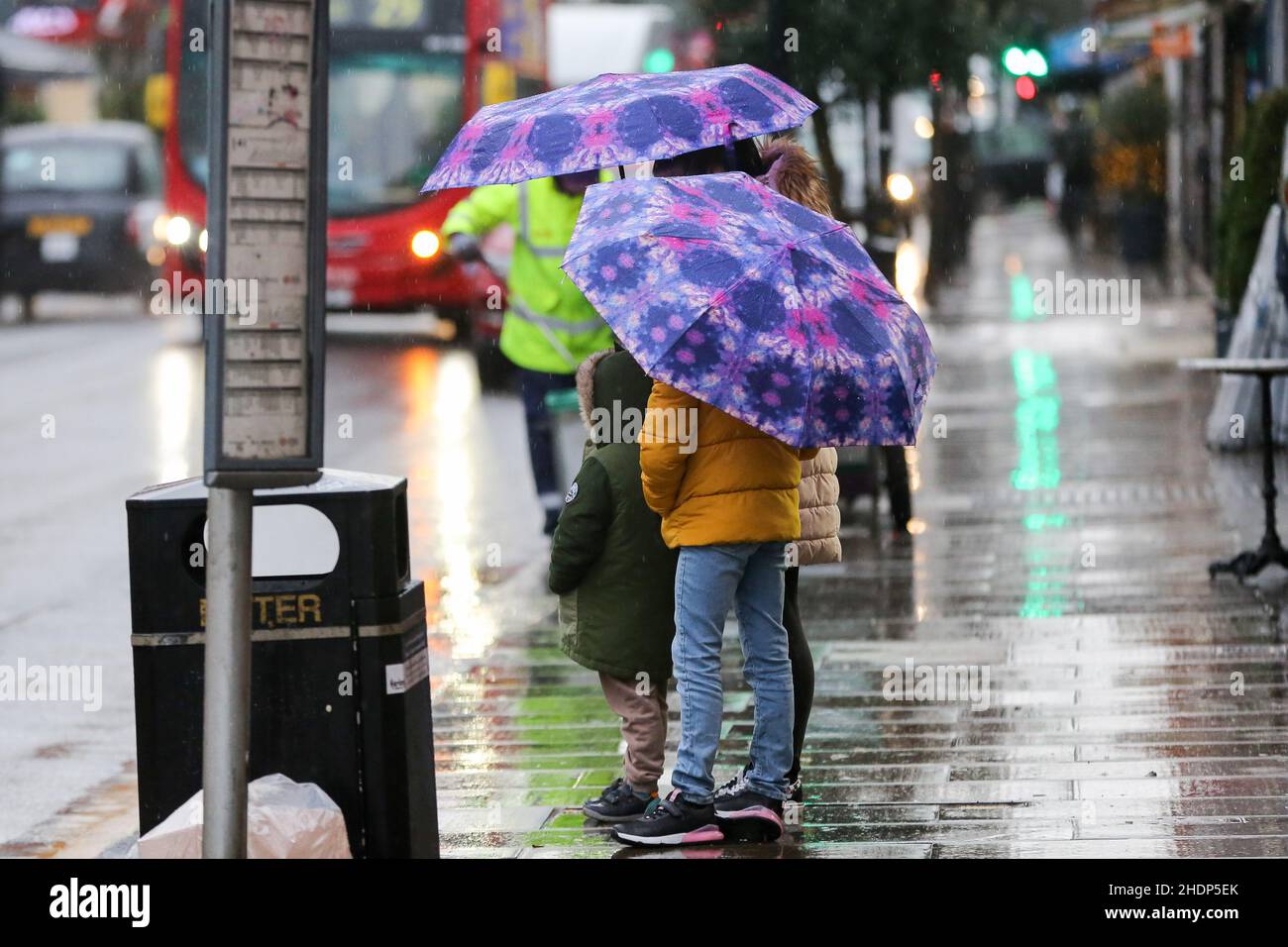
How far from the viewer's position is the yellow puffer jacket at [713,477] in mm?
5336

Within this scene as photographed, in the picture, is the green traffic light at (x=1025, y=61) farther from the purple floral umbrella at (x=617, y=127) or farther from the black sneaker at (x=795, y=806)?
the black sneaker at (x=795, y=806)

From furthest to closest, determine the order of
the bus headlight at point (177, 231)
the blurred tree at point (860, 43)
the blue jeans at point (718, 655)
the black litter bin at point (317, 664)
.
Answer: the bus headlight at point (177, 231) < the blurred tree at point (860, 43) < the blue jeans at point (718, 655) < the black litter bin at point (317, 664)

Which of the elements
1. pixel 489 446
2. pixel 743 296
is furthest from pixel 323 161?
pixel 489 446

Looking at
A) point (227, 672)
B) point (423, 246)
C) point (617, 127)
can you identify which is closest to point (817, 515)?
point (617, 127)

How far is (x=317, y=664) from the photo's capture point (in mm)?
4918

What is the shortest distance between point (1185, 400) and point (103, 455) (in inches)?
308

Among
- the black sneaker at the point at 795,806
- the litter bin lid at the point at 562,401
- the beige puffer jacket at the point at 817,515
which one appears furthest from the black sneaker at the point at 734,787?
the litter bin lid at the point at 562,401

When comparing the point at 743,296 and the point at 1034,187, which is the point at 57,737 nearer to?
the point at 743,296

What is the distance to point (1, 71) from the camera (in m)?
47.8

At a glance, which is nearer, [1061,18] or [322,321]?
[322,321]

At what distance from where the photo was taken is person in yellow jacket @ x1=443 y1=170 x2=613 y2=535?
9.63 m

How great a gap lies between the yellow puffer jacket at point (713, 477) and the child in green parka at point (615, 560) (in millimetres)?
247

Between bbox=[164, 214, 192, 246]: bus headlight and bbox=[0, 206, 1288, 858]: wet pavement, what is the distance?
7257mm

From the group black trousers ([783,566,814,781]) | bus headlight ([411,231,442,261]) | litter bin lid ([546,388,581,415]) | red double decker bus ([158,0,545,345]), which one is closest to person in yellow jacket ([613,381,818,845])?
black trousers ([783,566,814,781])
